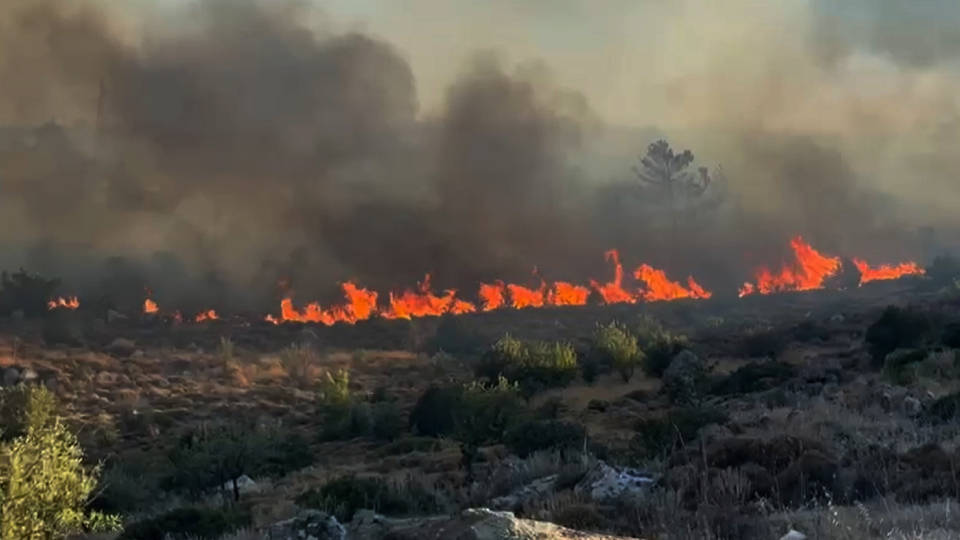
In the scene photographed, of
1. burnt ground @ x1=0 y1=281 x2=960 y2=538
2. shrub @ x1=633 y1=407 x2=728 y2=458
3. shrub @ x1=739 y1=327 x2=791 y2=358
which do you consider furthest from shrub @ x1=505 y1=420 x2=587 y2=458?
shrub @ x1=739 y1=327 x2=791 y2=358

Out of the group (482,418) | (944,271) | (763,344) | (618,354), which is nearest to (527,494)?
(482,418)

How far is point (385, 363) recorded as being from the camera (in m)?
86.1

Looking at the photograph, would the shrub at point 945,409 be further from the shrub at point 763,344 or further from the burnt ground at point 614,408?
the shrub at point 763,344

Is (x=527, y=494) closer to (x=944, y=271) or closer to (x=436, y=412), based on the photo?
(x=436, y=412)

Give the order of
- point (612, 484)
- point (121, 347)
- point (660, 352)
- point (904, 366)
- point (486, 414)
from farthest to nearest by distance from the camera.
A: point (121, 347) < point (660, 352) < point (904, 366) < point (486, 414) < point (612, 484)

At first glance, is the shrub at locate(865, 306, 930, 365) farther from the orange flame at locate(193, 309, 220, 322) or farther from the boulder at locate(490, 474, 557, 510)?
the orange flame at locate(193, 309, 220, 322)

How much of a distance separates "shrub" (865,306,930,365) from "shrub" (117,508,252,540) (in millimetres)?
40836

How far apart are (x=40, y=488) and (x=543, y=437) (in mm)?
17821

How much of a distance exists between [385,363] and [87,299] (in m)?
61.0

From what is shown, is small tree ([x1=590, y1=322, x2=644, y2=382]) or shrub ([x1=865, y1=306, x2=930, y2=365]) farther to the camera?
small tree ([x1=590, y1=322, x2=644, y2=382])

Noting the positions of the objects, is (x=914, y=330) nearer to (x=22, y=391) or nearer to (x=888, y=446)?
(x=888, y=446)

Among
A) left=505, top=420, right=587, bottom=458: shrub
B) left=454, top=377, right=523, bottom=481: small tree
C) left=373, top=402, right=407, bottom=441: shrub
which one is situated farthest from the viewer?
left=373, top=402, right=407, bottom=441: shrub

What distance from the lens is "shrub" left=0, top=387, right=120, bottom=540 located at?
9.80 meters

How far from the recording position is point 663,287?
14125cm
